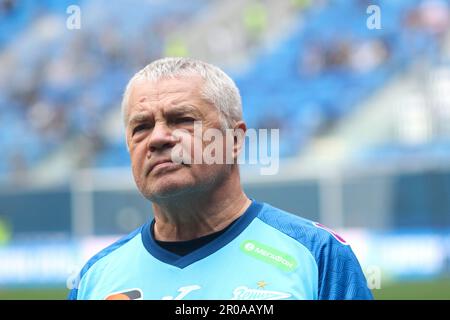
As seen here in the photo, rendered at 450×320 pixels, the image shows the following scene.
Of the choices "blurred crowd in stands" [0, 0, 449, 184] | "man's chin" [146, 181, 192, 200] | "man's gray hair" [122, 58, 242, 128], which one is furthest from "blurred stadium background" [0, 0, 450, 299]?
"man's chin" [146, 181, 192, 200]

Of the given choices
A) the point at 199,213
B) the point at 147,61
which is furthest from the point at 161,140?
the point at 147,61

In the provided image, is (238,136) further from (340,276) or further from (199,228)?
(340,276)

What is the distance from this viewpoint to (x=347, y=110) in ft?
49.5

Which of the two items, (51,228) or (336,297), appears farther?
(51,228)

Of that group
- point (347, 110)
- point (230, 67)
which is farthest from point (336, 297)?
point (230, 67)

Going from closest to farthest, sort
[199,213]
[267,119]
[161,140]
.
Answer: [161,140] < [199,213] < [267,119]

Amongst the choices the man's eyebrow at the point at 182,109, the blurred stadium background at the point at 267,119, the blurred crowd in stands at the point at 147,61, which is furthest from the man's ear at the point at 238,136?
Answer: the blurred crowd in stands at the point at 147,61

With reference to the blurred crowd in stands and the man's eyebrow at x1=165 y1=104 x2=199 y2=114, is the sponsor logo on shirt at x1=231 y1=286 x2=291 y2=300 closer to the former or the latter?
the man's eyebrow at x1=165 y1=104 x2=199 y2=114

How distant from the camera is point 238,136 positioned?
8.38 feet

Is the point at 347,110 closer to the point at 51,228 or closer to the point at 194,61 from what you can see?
the point at 51,228

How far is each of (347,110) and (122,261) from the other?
508 inches

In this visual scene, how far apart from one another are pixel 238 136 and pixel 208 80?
0.23 metres

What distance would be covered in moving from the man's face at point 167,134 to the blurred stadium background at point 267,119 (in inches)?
324

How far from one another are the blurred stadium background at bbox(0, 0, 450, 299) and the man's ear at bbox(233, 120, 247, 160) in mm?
8036
